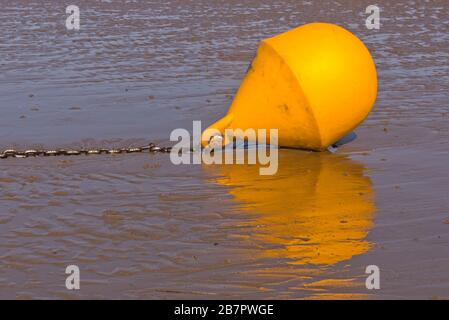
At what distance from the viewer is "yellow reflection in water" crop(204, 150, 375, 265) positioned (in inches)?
216

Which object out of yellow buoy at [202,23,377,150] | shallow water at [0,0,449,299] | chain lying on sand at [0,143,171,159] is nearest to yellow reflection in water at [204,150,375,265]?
shallow water at [0,0,449,299]

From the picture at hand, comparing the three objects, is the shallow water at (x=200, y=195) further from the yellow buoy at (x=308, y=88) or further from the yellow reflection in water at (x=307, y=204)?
the yellow buoy at (x=308, y=88)

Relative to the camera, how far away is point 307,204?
20.8 ft

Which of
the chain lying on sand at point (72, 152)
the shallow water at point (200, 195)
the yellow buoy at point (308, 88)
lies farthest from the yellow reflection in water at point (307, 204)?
the chain lying on sand at point (72, 152)

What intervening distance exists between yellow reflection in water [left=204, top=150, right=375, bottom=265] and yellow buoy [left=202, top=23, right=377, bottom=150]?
0.30m

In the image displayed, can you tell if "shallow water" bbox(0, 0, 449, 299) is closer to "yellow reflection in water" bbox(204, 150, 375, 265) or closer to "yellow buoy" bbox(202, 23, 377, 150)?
"yellow reflection in water" bbox(204, 150, 375, 265)

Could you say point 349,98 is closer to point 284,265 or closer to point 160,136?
point 160,136

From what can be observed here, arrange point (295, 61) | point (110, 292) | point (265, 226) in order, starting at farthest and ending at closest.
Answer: point (295, 61) < point (265, 226) < point (110, 292)

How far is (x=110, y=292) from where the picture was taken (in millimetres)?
4891

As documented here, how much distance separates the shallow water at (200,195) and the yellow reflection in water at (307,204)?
0.6 inches

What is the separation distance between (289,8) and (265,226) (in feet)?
34.4

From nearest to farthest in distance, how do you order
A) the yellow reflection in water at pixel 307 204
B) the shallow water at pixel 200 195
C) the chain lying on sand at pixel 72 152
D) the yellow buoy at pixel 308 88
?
the shallow water at pixel 200 195, the yellow reflection in water at pixel 307 204, the yellow buoy at pixel 308 88, the chain lying on sand at pixel 72 152

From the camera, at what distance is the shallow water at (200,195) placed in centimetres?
510

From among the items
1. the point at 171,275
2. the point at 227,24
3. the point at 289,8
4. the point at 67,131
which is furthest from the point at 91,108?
the point at 289,8
